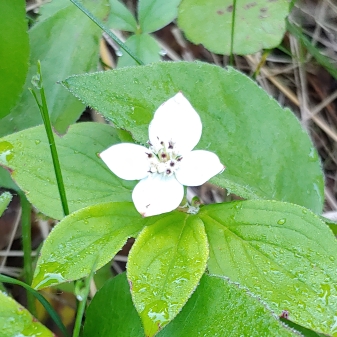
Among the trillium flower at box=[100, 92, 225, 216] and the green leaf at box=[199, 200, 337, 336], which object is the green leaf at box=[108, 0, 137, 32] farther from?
the green leaf at box=[199, 200, 337, 336]

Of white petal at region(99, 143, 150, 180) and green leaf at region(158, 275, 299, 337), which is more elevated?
white petal at region(99, 143, 150, 180)

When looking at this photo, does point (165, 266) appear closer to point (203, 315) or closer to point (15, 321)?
point (203, 315)

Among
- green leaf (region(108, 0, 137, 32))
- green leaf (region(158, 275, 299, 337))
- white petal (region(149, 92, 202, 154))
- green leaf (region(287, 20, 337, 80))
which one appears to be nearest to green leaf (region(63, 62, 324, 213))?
white petal (region(149, 92, 202, 154))

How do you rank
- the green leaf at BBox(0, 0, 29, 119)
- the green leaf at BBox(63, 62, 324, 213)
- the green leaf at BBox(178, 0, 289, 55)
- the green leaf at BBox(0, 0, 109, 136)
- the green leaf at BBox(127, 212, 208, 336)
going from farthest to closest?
1. the green leaf at BBox(178, 0, 289, 55)
2. the green leaf at BBox(0, 0, 109, 136)
3. the green leaf at BBox(0, 0, 29, 119)
4. the green leaf at BBox(63, 62, 324, 213)
5. the green leaf at BBox(127, 212, 208, 336)

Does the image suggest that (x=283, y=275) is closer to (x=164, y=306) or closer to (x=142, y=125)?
(x=164, y=306)

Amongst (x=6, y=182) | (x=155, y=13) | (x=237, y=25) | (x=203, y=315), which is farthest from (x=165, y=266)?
(x=237, y=25)
